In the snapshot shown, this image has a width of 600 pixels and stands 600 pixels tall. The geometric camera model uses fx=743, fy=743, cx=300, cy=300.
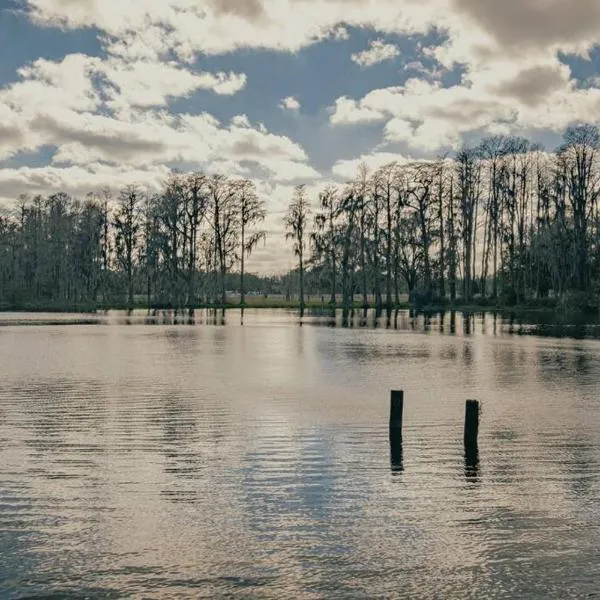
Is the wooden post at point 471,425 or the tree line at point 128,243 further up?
the tree line at point 128,243

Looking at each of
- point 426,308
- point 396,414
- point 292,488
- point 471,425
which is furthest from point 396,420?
point 426,308

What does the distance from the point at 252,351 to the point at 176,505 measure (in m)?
28.0

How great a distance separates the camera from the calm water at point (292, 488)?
8758 mm

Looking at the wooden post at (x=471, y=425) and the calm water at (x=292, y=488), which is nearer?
the calm water at (x=292, y=488)

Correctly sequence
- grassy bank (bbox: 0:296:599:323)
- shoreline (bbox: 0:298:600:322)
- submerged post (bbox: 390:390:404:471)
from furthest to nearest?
shoreline (bbox: 0:298:600:322), grassy bank (bbox: 0:296:599:323), submerged post (bbox: 390:390:404:471)

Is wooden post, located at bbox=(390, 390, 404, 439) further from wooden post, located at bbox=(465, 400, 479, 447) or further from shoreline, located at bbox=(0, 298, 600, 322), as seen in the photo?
shoreline, located at bbox=(0, 298, 600, 322)

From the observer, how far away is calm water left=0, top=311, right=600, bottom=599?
8.76m

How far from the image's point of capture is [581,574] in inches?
347

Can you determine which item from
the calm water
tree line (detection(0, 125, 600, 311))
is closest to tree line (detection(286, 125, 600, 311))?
tree line (detection(0, 125, 600, 311))

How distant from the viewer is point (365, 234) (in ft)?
350

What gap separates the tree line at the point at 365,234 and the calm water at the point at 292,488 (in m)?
62.3

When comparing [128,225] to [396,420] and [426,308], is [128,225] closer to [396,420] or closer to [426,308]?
[426,308]

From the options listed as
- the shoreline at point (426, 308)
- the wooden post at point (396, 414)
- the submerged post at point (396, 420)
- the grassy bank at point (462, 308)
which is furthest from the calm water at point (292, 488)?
the shoreline at point (426, 308)

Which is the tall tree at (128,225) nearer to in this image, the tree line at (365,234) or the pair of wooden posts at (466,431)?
the tree line at (365,234)
